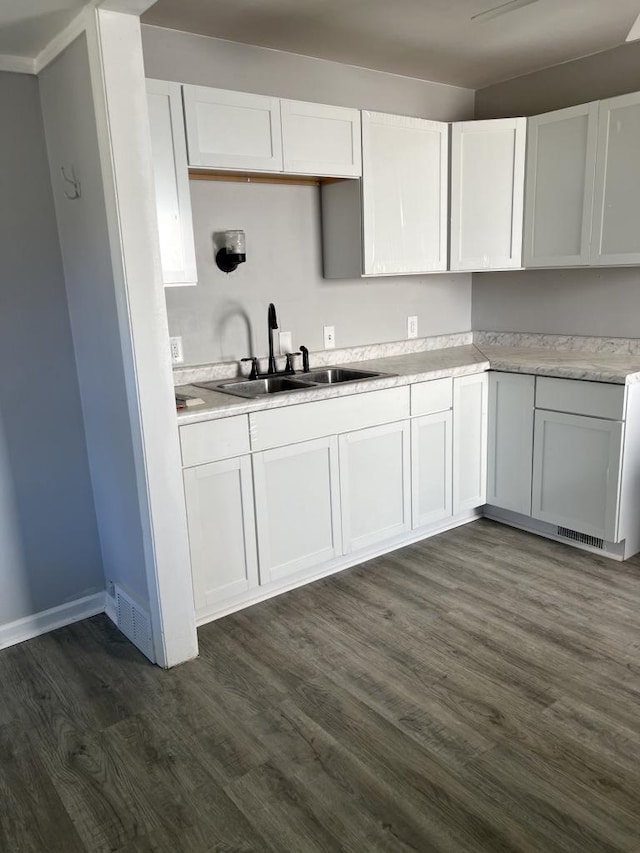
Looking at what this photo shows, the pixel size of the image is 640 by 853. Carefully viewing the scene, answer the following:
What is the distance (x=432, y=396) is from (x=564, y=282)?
1134mm

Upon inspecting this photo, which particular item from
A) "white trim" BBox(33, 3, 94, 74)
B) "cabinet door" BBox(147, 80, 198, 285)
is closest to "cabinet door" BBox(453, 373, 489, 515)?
"cabinet door" BBox(147, 80, 198, 285)

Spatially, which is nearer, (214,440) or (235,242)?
(214,440)

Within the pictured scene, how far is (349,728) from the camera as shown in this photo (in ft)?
6.64

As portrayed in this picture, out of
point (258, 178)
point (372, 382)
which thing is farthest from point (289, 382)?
point (258, 178)

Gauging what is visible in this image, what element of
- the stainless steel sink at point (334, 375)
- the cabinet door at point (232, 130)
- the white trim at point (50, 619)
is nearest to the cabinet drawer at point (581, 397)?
the stainless steel sink at point (334, 375)

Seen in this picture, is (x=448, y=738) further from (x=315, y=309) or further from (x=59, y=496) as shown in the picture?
(x=315, y=309)

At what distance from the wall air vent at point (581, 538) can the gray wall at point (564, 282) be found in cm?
108

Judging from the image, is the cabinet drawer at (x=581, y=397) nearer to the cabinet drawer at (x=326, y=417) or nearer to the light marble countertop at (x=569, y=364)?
the light marble countertop at (x=569, y=364)

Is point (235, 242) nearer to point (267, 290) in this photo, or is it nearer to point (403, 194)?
point (267, 290)

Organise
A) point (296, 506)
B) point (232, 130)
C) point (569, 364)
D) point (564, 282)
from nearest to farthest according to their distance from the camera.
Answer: point (232, 130), point (296, 506), point (569, 364), point (564, 282)

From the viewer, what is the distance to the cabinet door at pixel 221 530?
2498 millimetres

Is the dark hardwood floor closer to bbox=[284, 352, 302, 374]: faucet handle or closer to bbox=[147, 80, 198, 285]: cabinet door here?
bbox=[284, 352, 302, 374]: faucet handle

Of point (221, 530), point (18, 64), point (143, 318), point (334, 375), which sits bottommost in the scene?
point (221, 530)

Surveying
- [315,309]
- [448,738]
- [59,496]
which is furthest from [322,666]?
[315,309]
